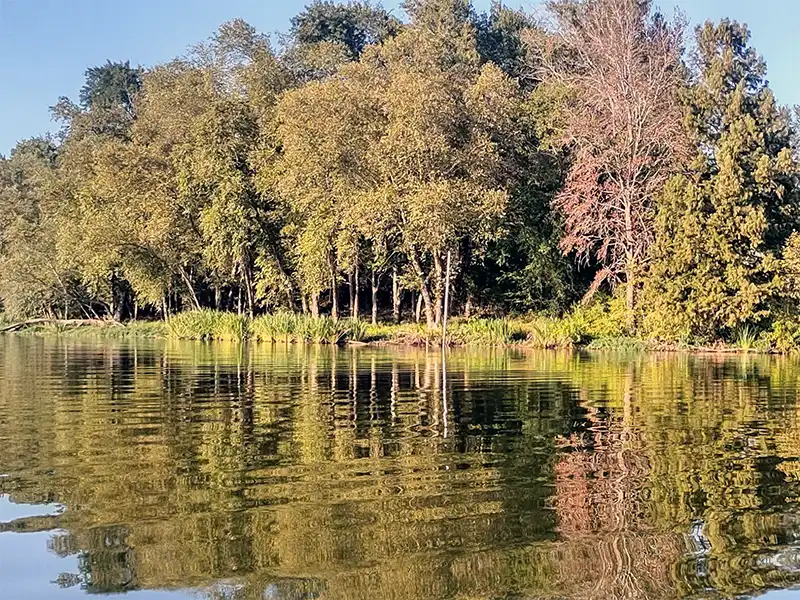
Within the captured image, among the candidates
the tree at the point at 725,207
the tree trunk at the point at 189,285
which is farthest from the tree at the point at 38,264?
the tree at the point at 725,207

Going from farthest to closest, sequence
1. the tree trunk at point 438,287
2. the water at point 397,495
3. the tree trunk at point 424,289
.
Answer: the tree trunk at point 438,287 < the tree trunk at point 424,289 < the water at point 397,495

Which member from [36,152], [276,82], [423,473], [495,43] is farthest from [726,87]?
[36,152]

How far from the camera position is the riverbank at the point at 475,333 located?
130ft

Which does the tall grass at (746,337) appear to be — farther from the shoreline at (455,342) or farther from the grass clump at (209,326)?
the grass clump at (209,326)

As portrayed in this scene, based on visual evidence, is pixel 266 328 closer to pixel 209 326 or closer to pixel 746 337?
pixel 209 326

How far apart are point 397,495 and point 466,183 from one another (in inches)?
1287

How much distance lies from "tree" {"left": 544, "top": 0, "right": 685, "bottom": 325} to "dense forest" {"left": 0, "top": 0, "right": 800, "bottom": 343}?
11 cm

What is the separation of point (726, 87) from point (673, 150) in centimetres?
342

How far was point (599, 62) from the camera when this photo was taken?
44.3 meters

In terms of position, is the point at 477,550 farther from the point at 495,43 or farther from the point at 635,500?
the point at 495,43

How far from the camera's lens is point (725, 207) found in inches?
1516

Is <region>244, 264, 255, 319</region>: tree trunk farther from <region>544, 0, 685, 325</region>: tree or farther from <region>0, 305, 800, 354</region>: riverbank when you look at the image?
<region>544, 0, 685, 325</region>: tree

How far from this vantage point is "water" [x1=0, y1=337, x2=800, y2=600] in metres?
7.08

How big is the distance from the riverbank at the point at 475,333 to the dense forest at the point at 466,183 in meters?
0.78
